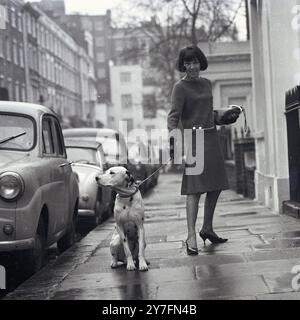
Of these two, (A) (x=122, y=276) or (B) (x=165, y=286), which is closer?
(B) (x=165, y=286)

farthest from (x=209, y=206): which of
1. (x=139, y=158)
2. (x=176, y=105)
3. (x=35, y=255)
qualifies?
(x=139, y=158)

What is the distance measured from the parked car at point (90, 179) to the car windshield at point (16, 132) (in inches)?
164

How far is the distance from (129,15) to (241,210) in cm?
2459

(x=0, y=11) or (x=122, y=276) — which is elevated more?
(x=0, y=11)

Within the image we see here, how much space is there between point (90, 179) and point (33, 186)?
5.77 m

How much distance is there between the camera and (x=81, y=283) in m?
5.97

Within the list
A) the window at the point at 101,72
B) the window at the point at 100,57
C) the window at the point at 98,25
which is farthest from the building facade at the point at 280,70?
the window at the point at 100,57

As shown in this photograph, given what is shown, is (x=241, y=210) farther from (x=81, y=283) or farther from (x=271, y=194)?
(x=81, y=283)

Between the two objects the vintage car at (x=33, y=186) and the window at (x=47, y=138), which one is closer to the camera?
the vintage car at (x=33, y=186)

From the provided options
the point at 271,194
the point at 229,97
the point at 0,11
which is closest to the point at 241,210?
the point at 271,194

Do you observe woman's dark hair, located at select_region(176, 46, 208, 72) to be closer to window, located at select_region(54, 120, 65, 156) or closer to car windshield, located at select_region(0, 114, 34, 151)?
car windshield, located at select_region(0, 114, 34, 151)

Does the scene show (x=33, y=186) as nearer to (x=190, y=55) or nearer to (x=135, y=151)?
(x=190, y=55)

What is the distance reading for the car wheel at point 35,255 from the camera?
6.90 meters

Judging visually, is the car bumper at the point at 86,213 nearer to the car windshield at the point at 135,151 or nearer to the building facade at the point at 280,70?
the building facade at the point at 280,70
